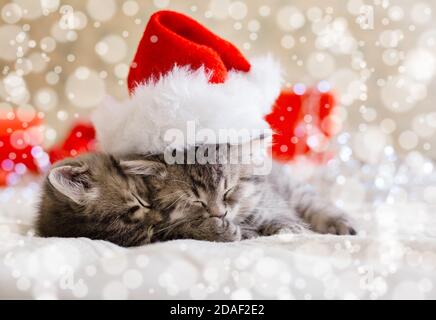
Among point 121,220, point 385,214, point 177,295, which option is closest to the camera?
point 177,295

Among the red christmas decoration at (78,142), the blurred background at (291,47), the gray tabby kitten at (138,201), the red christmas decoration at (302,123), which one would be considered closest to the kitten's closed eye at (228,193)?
the gray tabby kitten at (138,201)

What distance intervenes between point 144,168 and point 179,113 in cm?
17

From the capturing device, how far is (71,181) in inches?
42.2

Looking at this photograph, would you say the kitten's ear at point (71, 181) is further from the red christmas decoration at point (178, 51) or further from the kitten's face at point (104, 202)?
the red christmas decoration at point (178, 51)

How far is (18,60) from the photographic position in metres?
2.79

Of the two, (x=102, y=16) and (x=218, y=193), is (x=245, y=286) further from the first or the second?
(x=102, y=16)

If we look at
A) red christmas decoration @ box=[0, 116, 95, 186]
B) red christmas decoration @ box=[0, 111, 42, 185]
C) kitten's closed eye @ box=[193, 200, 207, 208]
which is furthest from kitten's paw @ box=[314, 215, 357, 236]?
red christmas decoration @ box=[0, 111, 42, 185]

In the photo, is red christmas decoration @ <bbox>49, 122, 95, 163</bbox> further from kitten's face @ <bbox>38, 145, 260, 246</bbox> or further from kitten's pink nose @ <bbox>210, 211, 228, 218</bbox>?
kitten's pink nose @ <bbox>210, 211, 228, 218</bbox>

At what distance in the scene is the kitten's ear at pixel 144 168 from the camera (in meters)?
1.07

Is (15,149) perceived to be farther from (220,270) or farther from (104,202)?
(220,270)

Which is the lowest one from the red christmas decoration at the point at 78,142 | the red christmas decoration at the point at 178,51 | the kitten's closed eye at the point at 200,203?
the kitten's closed eye at the point at 200,203

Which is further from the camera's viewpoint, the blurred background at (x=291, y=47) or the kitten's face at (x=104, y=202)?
the blurred background at (x=291, y=47)
